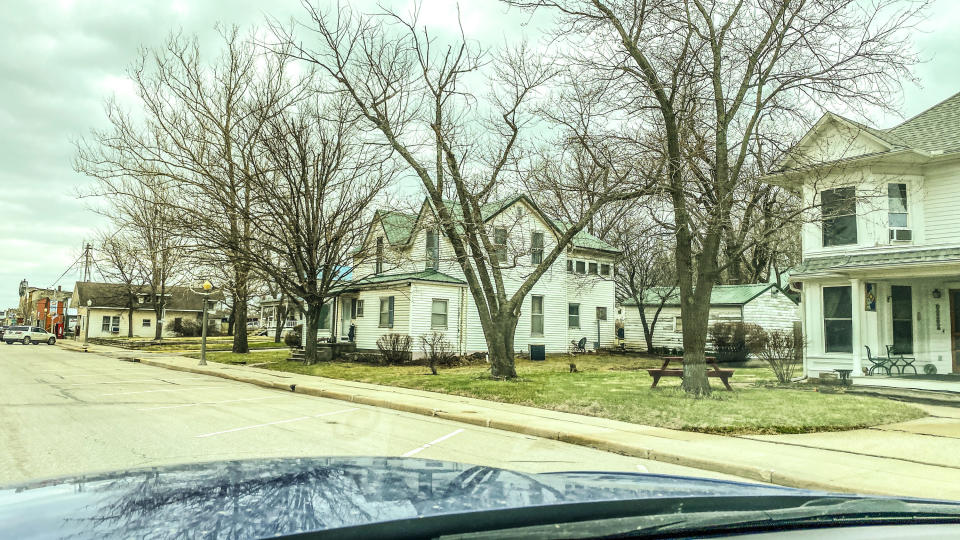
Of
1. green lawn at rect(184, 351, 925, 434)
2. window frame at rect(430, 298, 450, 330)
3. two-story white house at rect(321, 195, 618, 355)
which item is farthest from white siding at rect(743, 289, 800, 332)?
window frame at rect(430, 298, 450, 330)

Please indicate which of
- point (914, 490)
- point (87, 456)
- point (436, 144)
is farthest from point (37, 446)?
point (436, 144)

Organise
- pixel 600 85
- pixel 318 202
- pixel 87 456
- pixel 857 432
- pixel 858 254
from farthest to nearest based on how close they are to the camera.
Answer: pixel 318 202 < pixel 858 254 < pixel 600 85 < pixel 857 432 < pixel 87 456

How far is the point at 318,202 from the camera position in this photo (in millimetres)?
24672

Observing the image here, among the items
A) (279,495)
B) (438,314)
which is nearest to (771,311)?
(438,314)

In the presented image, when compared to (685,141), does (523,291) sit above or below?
below

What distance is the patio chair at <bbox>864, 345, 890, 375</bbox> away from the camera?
56.5 ft

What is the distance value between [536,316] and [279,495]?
3106 cm

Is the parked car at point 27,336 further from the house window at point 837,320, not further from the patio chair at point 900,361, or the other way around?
the patio chair at point 900,361

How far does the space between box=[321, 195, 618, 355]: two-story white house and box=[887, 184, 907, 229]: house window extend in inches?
487

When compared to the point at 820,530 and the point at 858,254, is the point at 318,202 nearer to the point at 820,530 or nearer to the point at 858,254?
the point at 858,254

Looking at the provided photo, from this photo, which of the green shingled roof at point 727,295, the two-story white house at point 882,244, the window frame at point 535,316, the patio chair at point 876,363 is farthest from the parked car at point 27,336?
the patio chair at point 876,363

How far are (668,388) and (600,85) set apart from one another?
7664mm

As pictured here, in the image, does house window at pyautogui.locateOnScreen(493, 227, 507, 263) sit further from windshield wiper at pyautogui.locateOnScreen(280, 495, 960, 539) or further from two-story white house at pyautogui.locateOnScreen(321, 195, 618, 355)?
windshield wiper at pyautogui.locateOnScreen(280, 495, 960, 539)

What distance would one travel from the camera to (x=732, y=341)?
3234 centimetres
